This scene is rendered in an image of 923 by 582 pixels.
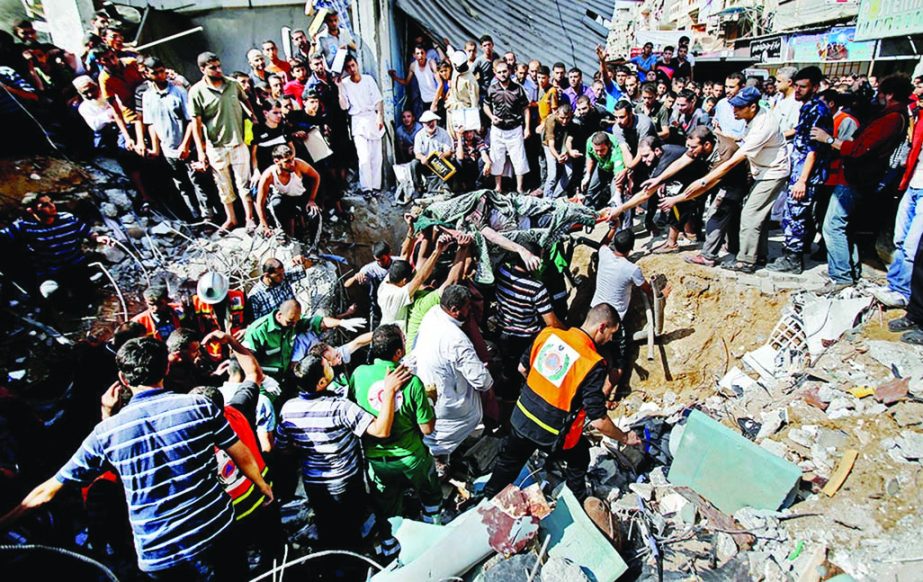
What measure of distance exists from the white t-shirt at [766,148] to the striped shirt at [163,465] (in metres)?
4.75

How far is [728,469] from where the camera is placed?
338cm

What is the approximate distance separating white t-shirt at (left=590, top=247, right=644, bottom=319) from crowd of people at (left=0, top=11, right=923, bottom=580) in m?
0.04

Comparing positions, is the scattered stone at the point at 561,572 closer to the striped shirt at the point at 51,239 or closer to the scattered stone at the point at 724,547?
the scattered stone at the point at 724,547

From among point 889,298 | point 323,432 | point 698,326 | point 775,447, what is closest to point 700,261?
point 698,326

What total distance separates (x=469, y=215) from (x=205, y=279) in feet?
8.98

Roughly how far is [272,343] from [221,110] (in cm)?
343

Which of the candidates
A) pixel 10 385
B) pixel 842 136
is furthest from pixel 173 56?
pixel 842 136

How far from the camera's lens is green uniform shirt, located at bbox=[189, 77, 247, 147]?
591 centimetres

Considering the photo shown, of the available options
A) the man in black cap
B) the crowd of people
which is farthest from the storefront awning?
the man in black cap

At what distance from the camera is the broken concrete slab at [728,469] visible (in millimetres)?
3158

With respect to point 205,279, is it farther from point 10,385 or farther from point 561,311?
point 561,311

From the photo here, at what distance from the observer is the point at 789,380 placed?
4.33 meters

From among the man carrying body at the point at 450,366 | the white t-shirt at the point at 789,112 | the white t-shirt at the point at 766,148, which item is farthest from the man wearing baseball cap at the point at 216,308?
the white t-shirt at the point at 789,112

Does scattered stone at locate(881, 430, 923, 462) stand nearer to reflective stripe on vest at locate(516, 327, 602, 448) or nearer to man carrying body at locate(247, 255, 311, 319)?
reflective stripe on vest at locate(516, 327, 602, 448)
